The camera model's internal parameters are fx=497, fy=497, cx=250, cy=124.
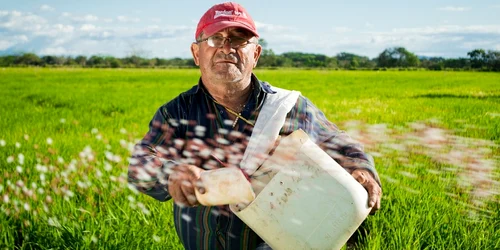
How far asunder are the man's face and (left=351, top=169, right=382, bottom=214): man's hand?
0.57 metres

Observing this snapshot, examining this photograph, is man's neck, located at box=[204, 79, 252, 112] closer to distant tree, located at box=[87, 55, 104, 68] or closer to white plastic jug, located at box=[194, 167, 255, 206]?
white plastic jug, located at box=[194, 167, 255, 206]

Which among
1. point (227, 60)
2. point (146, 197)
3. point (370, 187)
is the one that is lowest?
point (146, 197)

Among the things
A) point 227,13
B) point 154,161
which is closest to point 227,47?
point 227,13

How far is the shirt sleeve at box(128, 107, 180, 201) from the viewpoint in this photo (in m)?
1.75

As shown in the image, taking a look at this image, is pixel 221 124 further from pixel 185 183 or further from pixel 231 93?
pixel 185 183

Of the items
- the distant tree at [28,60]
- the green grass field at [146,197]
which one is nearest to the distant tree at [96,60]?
the distant tree at [28,60]

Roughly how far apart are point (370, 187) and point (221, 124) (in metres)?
0.66

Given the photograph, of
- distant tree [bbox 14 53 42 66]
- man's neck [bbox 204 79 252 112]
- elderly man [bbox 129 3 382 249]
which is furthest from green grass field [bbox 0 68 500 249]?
distant tree [bbox 14 53 42 66]

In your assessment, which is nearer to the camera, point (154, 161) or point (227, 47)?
point (154, 161)

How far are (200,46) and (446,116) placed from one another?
21.0ft

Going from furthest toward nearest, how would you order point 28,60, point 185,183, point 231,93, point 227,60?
point 28,60 → point 231,93 → point 227,60 → point 185,183

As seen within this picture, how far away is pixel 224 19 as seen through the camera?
192 cm

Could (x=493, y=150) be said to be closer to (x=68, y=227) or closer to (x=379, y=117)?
(x=379, y=117)

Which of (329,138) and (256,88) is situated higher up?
(256,88)
